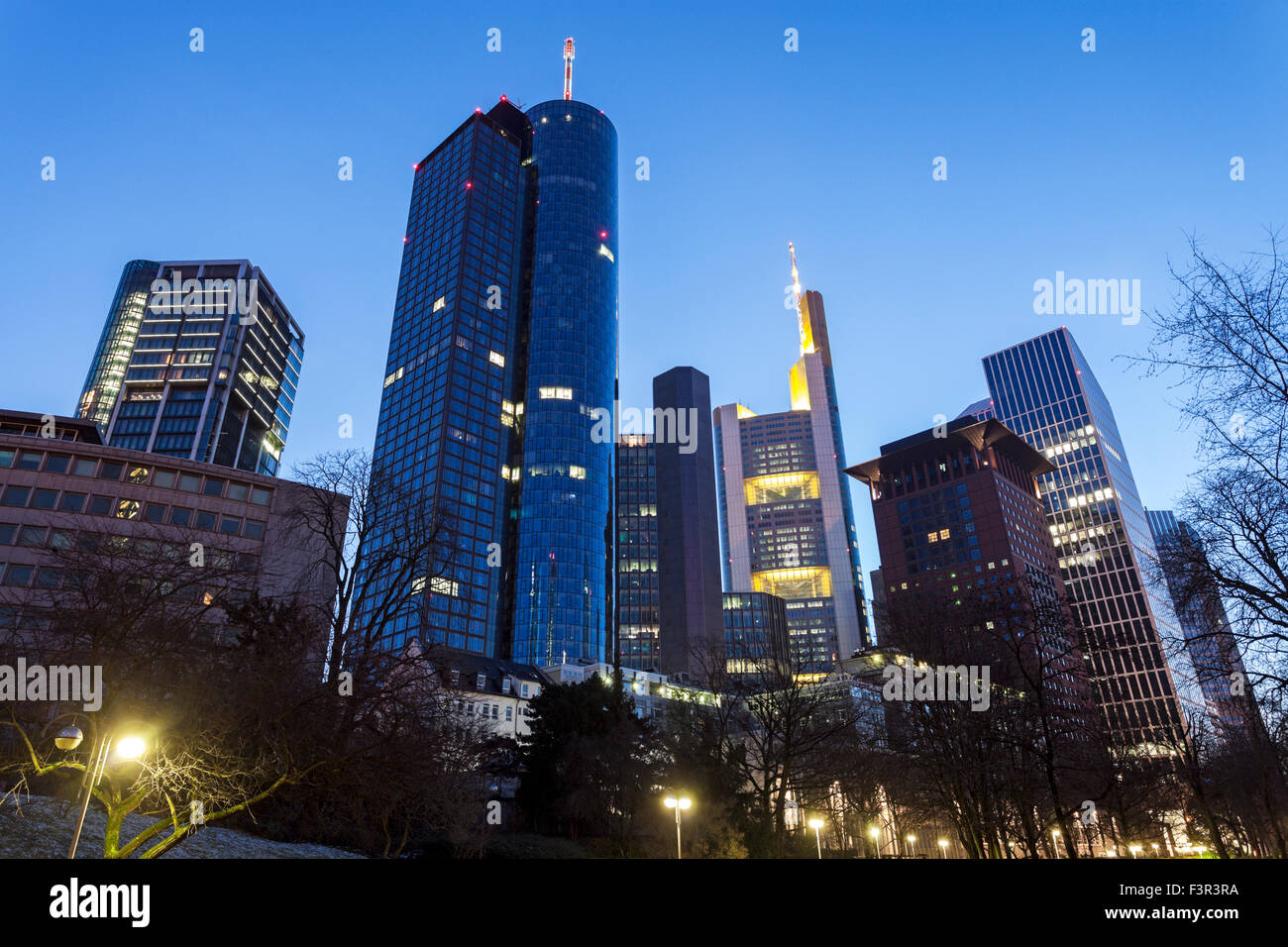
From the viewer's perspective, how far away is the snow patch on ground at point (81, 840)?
21594 millimetres

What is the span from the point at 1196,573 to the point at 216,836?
1328 inches

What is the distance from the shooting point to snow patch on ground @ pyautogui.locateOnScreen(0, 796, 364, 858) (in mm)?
21594

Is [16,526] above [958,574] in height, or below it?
below

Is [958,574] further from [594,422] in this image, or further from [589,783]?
[589,783]

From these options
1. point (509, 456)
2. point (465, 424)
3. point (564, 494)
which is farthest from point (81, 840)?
point (509, 456)

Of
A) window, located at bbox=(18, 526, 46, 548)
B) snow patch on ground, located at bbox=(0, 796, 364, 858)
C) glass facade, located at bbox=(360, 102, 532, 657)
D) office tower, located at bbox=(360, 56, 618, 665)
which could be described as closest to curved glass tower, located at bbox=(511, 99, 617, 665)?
office tower, located at bbox=(360, 56, 618, 665)

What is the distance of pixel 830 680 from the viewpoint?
4857 inches

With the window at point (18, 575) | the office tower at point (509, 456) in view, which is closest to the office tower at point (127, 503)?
the window at point (18, 575)

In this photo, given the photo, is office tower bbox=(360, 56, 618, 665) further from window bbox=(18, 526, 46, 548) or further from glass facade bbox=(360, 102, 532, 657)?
window bbox=(18, 526, 46, 548)

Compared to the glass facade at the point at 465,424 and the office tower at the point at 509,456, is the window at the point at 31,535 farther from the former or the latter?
the glass facade at the point at 465,424

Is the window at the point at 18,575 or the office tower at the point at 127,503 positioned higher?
the office tower at the point at 127,503

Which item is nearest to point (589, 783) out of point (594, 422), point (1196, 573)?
point (1196, 573)

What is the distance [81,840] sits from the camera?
22.7 metres

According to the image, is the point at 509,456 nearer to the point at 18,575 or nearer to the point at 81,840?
the point at 18,575
